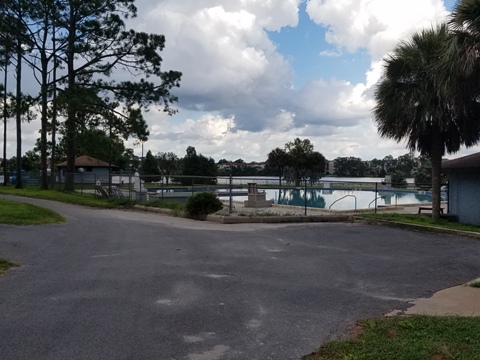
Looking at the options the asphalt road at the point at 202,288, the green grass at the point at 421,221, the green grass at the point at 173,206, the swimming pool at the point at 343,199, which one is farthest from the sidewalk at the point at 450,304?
the swimming pool at the point at 343,199

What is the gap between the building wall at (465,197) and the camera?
18.7m

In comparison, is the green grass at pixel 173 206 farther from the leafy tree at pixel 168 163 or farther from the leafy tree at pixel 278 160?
the leafy tree at pixel 168 163

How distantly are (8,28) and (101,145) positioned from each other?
10867 mm

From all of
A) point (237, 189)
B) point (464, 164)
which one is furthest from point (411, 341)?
point (237, 189)

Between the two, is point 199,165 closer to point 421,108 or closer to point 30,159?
point 30,159

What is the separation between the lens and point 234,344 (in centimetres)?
509

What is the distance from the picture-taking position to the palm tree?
1747 cm

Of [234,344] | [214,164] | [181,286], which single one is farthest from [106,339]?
[214,164]

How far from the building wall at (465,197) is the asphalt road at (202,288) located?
566 centimetres

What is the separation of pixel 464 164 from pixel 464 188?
3.37ft

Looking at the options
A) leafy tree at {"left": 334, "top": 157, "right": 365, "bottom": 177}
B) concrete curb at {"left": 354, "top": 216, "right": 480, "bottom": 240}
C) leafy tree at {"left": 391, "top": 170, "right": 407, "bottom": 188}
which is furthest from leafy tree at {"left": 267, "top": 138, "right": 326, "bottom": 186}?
concrete curb at {"left": 354, "top": 216, "right": 480, "bottom": 240}

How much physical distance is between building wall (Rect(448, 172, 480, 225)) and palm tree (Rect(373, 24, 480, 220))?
4.44ft

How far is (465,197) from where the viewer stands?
755 inches

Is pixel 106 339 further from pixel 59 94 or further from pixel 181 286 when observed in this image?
pixel 59 94
